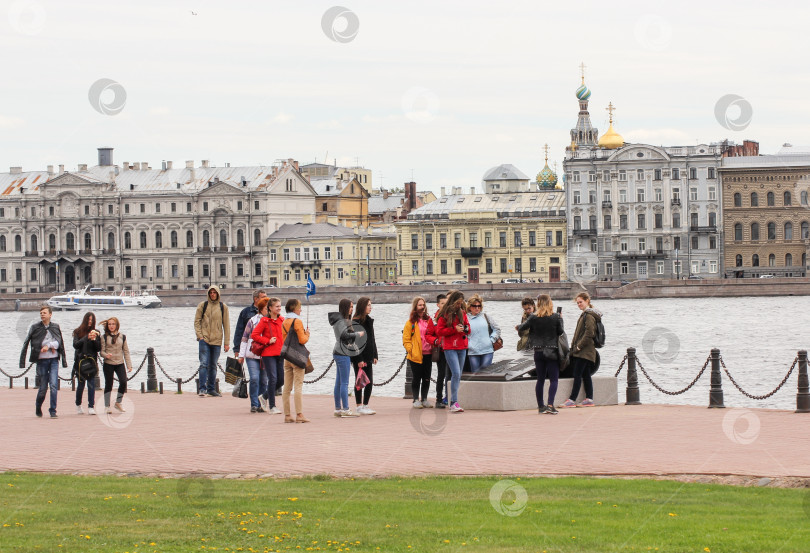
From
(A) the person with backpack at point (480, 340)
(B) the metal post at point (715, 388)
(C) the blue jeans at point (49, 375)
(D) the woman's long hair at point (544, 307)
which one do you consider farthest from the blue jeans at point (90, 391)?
(B) the metal post at point (715, 388)

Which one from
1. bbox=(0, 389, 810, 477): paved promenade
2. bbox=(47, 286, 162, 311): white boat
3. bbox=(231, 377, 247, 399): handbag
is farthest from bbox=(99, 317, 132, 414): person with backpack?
bbox=(47, 286, 162, 311): white boat

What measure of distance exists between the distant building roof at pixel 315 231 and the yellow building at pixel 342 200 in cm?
391

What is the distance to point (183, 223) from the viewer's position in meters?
99.8

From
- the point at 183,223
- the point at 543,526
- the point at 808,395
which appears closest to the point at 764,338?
the point at 808,395

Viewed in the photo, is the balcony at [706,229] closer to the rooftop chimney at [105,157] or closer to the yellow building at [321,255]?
the yellow building at [321,255]

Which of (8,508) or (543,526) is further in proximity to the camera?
(8,508)

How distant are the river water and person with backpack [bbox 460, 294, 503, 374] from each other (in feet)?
22.8

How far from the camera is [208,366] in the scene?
17953 mm

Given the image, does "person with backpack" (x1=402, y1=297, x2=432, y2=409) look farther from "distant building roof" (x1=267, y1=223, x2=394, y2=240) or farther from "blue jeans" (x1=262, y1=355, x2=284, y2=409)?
"distant building roof" (x1=267, y1=223, x2=394, y2=240)

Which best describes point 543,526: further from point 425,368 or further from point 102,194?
point 102,194

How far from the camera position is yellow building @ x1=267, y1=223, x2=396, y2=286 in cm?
9619

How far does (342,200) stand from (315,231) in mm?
9505

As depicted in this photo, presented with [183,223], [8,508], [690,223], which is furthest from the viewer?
[183,223]

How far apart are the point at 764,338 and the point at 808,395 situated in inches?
1263
